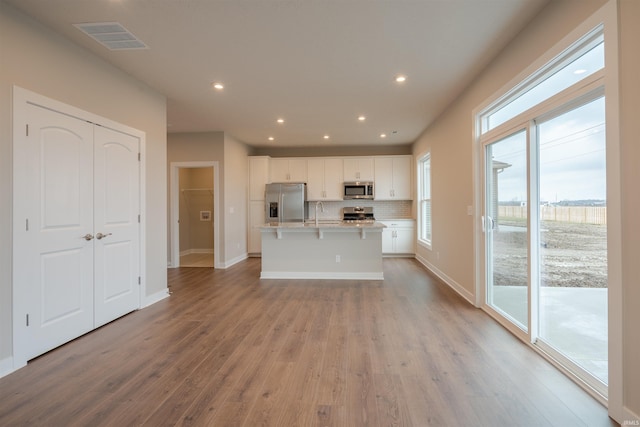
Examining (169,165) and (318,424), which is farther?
(169,165)

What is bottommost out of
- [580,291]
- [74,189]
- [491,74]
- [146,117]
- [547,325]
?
[547,325]

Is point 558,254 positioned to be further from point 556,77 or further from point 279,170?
point 279,170

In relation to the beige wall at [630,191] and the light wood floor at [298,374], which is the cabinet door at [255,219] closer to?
the light wood floor at [298,374]

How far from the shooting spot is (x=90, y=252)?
115 inches

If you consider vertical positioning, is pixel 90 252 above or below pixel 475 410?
above

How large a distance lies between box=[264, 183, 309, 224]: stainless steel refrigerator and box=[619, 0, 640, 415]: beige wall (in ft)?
19.2

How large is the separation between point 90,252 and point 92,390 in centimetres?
145

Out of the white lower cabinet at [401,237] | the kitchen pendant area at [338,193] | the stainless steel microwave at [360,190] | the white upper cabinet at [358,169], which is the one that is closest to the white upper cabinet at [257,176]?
the kitchen pendant area at [338,193]

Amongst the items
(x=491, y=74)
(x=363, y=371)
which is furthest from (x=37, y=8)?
(x=491, y=74)

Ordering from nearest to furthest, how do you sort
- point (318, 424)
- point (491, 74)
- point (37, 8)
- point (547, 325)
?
point (318, 424), point (37, 8), point (547, 325), point (491, 74)

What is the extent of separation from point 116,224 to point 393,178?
18.9 ft

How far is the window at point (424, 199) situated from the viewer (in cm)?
633

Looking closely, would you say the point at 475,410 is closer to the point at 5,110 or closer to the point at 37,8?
the point at 5,110

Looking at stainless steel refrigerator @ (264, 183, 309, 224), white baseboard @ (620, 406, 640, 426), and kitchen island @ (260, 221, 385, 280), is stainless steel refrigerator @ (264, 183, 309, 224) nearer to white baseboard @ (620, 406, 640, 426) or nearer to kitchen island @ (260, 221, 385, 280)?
kitchen island @ (260, 221, 385, 280)
